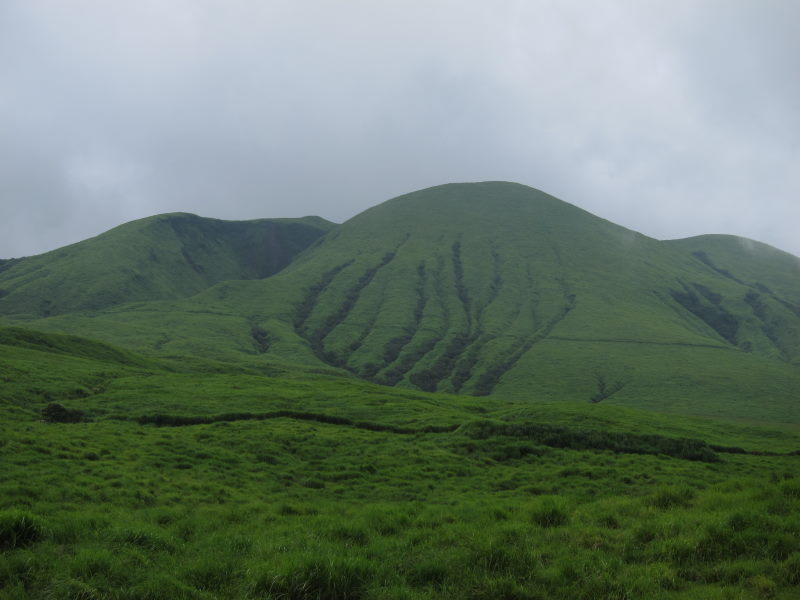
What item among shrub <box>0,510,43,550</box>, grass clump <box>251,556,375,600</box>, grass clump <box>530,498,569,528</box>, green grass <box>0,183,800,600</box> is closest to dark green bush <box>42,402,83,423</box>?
green grass <box>0,183,800,600</box>

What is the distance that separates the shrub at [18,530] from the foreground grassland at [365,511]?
42 millimetres

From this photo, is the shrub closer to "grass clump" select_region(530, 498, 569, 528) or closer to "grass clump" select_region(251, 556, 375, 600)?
"grass clump" select_region(251, 556, 375, 600)

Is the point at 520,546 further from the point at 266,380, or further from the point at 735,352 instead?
the point at 735,352

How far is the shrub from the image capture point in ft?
39.7

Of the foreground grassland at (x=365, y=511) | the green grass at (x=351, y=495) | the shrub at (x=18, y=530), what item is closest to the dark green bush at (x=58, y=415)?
the green grass at (x=351, y=495)

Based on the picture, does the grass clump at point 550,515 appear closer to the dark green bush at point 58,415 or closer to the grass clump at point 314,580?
the grass clump at point 314,580

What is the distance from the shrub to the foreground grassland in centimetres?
4

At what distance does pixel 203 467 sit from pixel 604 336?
185m

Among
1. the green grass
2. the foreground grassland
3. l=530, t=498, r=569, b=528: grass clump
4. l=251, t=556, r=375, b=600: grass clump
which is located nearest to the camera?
l=251, t=556, r=375, b=600: grass clump

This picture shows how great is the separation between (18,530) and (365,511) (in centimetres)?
892

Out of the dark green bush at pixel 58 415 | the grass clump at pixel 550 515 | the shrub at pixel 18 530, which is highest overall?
the shrub at pixel 18 530

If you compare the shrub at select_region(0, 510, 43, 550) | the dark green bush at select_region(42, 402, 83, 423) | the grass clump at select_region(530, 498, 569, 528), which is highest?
the shrub at select_region(0, 510, 43, 550)

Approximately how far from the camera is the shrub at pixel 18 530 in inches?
477

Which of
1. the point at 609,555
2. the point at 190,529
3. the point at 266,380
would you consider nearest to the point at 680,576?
the point at 609,555
